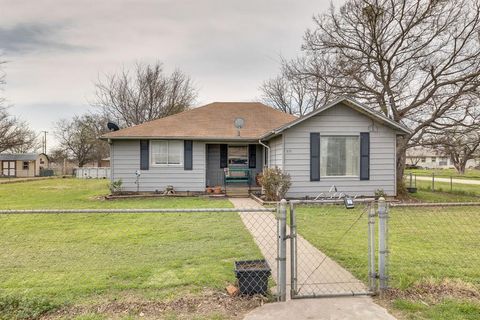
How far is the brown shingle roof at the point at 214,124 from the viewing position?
14676 millimetres

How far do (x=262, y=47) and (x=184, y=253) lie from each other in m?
16.5

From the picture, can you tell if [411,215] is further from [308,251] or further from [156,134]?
[156,134]

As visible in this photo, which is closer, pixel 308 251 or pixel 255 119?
pixel 308 251

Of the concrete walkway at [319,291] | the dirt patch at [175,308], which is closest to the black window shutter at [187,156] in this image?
the concrete walkway at [319,291]

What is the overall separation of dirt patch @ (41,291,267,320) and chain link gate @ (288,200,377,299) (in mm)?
655

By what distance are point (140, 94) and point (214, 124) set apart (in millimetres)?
16135

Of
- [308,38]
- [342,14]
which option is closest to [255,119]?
[308,38]

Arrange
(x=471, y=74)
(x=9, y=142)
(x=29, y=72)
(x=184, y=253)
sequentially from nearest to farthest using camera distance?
(x=184, y=253) < (x=471, y=74) < (x=29, y=72) < (x=9, y=142)

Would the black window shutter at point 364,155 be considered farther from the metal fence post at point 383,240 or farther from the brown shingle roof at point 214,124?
the metal fence post at point 383,240

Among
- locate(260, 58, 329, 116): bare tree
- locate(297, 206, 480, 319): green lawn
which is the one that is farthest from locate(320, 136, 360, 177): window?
locate(260, 58, 329, 116): bare tree

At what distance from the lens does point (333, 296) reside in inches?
152

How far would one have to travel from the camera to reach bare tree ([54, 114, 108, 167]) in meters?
40.3

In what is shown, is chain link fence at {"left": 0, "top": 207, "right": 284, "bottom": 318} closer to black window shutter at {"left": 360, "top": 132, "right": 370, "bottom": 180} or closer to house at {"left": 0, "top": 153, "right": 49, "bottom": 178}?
black window shutter at {"left": 360, "top": 132, "right": 370, "bottom": 180}

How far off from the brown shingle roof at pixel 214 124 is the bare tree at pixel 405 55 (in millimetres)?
3282
